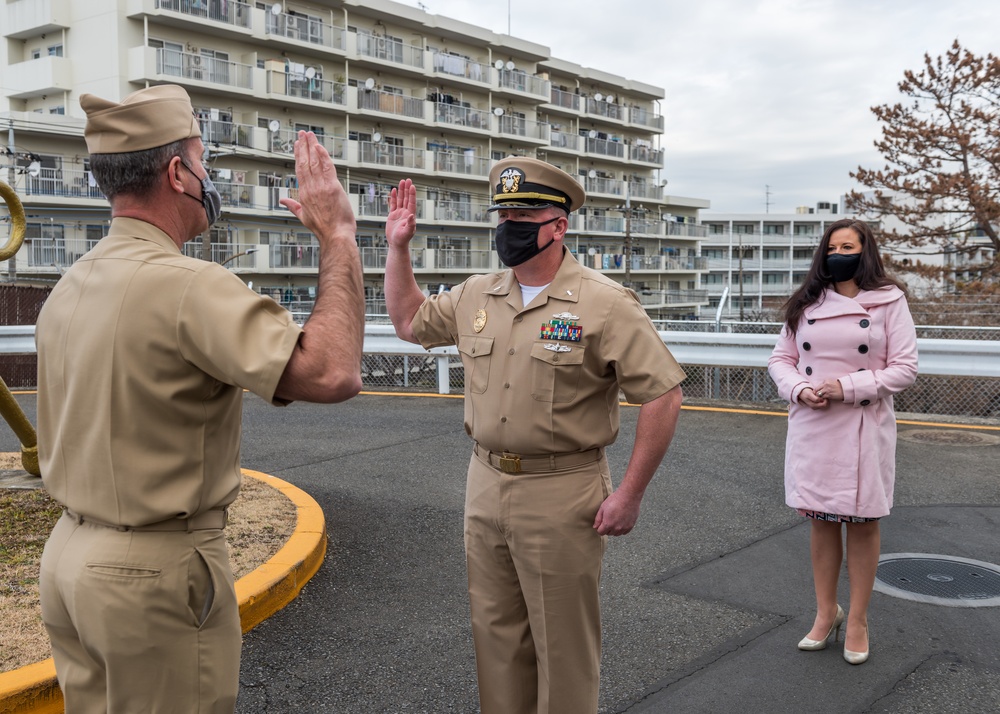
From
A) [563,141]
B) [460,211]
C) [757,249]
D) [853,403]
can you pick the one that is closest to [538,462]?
[853,403]

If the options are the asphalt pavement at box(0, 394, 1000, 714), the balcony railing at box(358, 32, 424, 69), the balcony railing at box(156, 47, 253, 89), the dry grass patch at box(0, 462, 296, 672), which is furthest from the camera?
the balcony railing at box(358, 32, 424, 69)

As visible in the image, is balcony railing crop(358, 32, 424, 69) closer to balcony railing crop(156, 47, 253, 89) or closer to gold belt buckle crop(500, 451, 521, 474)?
balcony railing crop(156, 47, 253, 89)

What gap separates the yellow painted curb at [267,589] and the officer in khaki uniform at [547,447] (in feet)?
4.72

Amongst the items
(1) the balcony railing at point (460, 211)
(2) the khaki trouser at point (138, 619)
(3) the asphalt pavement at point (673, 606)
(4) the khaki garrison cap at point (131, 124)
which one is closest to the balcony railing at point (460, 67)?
(1) the balcony railing at point (460, 211)

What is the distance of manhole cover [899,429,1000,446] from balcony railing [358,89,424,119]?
4323 centimetres

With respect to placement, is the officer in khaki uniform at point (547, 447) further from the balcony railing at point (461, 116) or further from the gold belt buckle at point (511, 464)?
the balcony railing at point (461, 116)

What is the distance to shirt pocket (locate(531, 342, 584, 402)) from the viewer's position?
9.98 ft

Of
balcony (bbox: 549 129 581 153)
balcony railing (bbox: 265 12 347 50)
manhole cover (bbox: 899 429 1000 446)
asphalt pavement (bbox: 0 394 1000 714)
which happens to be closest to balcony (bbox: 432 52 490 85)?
balcony railing (bbox: 265 12 347 50)

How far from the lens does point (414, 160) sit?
51156 millimetres

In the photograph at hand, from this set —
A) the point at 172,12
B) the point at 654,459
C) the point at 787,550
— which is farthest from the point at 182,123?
the point at 172,12

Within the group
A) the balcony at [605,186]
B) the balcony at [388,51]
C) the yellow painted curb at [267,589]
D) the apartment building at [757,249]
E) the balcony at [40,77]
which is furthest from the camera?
the apartment building at [757,249]

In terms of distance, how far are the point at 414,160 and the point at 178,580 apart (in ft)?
166

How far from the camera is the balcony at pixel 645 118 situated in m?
69.3

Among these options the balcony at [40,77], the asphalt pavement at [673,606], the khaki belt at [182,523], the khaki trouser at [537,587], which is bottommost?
the asphalt pavement at [673,606]
